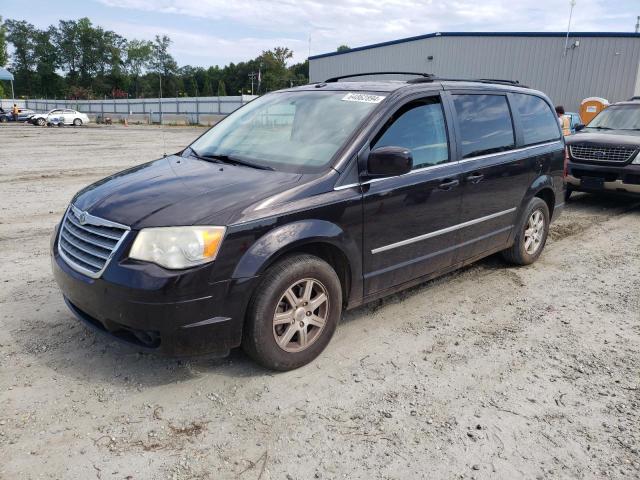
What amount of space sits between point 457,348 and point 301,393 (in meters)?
1.29

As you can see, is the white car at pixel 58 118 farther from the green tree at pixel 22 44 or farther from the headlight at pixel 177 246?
the green tree at pixel 22 44

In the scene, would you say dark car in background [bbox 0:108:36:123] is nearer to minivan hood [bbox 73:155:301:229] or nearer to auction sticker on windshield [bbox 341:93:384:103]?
minivan hood [bbox 73:155:301:229]

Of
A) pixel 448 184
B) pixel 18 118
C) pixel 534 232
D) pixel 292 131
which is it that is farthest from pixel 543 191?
pixel 18 118

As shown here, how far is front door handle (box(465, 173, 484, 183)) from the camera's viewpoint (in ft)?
14.3

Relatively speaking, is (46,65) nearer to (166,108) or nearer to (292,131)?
(166,108)

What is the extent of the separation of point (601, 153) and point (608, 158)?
15 cm

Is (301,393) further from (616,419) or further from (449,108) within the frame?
(449,108)

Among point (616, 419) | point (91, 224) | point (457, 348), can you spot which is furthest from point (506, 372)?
point (91, 224)

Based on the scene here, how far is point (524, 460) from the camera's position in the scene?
258cm

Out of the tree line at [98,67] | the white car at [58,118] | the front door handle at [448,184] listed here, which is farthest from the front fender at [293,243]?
the tree line at [98,67]

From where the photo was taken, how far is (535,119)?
5.44m

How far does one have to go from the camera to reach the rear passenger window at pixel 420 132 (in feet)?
12.4

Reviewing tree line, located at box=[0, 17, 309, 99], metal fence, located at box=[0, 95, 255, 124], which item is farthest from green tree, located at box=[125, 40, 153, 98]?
metal fence, located at box=[0, 95, 255, 124]

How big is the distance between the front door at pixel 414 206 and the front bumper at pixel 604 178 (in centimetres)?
541
